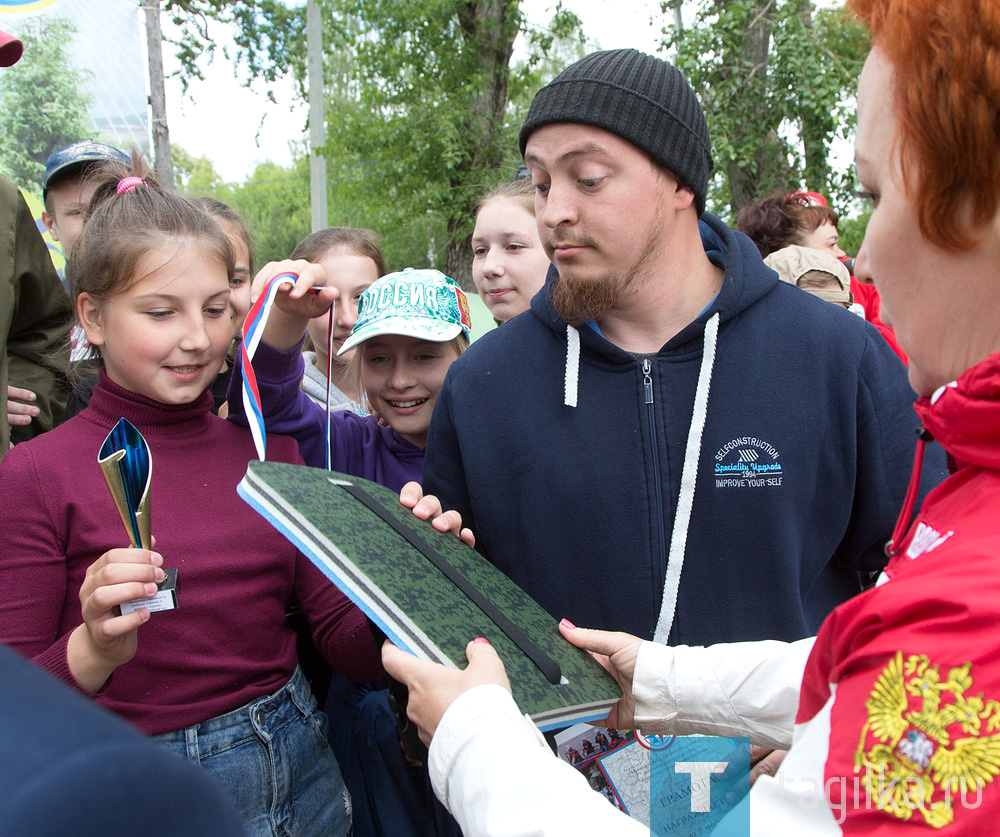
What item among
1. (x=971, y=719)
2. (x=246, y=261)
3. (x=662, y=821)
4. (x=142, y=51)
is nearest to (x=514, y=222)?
(x=246, y=261)

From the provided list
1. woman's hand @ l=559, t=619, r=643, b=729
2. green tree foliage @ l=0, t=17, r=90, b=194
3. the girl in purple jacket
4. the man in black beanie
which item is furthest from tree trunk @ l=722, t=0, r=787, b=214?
woman's hand @ l=559, t=619, r=643, b=729

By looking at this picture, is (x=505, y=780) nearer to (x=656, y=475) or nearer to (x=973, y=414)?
(x=973, y=414)

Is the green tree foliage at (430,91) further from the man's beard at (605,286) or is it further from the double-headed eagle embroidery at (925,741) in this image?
the double-headed eagle embroidery at (925,741)

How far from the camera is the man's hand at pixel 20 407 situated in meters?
2.77

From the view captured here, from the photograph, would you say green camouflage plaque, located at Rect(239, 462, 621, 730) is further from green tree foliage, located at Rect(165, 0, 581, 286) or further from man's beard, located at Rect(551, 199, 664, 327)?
green tree foliage, located at Rect(165, 0, 581, 286)

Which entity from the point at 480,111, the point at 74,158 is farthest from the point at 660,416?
the point at 480,111

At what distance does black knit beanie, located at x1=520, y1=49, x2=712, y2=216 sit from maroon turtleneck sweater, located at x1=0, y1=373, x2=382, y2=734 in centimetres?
114

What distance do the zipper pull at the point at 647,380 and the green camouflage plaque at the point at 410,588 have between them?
642 millimetres

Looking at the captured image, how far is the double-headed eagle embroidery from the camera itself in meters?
0.81

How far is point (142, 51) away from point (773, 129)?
670 cm

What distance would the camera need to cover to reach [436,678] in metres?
1.26

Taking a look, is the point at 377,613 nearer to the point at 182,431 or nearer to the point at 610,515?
the point at 610,515

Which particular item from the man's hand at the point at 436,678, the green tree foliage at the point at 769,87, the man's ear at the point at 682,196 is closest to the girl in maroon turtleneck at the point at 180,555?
the man's hand at the point at 436,678

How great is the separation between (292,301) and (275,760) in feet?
3.58
